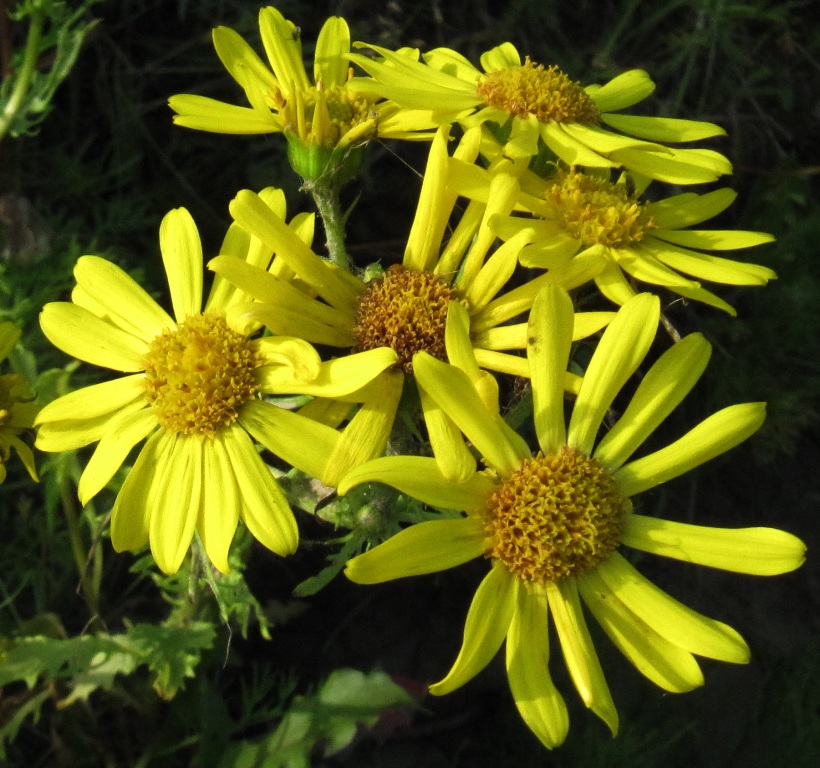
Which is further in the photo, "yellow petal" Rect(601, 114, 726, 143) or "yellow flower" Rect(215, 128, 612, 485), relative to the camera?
"yellow petal" Rect(601, 114, 726, 143)

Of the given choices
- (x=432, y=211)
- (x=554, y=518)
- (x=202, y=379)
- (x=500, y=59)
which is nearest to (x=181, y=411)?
(x=202, y=379)

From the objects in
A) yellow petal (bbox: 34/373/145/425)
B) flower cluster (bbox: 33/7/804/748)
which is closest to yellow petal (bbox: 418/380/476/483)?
flower cluster (bbox: 33/7/804/748)

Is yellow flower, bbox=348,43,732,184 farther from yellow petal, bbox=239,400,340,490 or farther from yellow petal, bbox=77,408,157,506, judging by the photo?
yellow petal, bbox=77,408,157,506

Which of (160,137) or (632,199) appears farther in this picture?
(160,137)

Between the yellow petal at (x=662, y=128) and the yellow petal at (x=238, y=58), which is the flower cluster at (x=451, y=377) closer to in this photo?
the yellow petal at (x=238, y=58)

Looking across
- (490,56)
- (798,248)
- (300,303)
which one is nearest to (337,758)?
(300,303)

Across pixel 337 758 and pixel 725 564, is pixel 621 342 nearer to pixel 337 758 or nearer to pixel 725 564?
pixel 725 564
